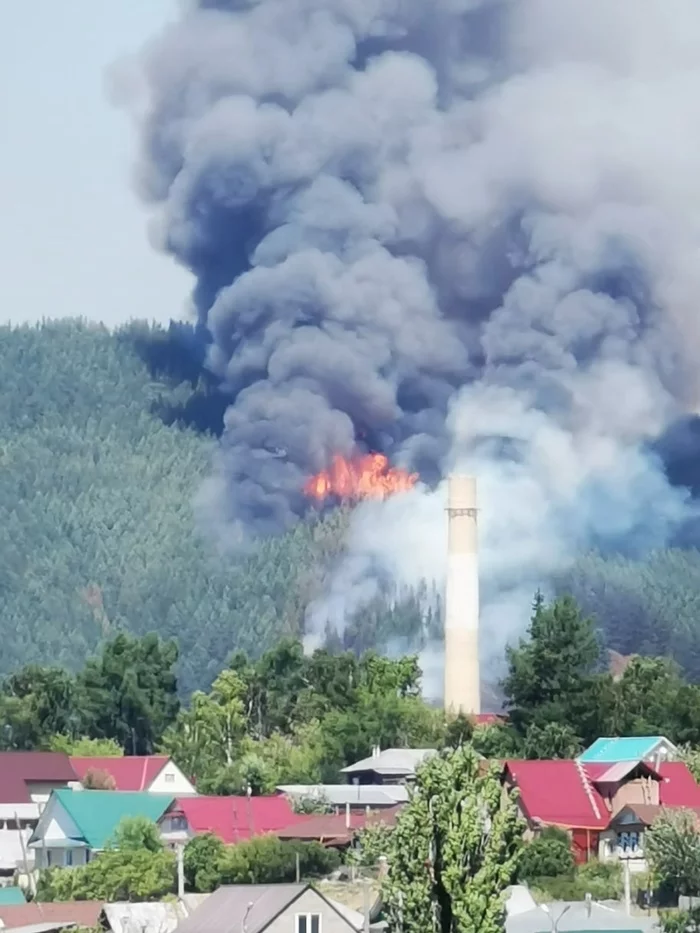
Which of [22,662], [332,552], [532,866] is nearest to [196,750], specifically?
[532,866]

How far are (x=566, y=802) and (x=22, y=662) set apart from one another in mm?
75728

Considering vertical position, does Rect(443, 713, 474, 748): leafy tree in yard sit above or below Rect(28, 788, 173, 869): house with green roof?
above

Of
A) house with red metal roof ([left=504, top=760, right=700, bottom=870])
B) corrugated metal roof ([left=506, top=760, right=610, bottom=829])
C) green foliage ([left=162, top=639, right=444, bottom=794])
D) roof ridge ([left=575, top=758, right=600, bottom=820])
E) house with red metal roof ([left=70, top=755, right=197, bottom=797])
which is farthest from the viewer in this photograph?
green foliage ([left=162, top=639, right=444, bottom=794])

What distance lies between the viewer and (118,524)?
6093 inches

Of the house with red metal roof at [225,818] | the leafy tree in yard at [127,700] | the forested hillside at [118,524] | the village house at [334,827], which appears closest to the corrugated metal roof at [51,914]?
the village house at [334,827]

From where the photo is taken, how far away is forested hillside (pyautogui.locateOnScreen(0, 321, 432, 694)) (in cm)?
13085

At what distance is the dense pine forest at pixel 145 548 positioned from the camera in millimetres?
119562

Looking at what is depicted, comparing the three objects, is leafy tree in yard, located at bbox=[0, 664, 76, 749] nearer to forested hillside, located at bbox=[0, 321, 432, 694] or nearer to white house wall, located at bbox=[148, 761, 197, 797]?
white house wall, located at bbox=[148, 761, 197, 797]

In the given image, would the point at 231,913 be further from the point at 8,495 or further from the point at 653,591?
the point at 8,495

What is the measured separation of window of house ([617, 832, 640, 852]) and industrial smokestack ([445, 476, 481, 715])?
3272cm

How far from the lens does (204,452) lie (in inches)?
5955

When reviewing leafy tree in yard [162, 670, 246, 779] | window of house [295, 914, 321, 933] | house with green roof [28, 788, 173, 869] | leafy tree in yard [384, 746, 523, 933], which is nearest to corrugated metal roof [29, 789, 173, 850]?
house with green roof [28, 788, 173, 869]

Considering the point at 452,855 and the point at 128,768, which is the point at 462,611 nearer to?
the point at 128,768

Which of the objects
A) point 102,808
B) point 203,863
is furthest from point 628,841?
point 102,808
